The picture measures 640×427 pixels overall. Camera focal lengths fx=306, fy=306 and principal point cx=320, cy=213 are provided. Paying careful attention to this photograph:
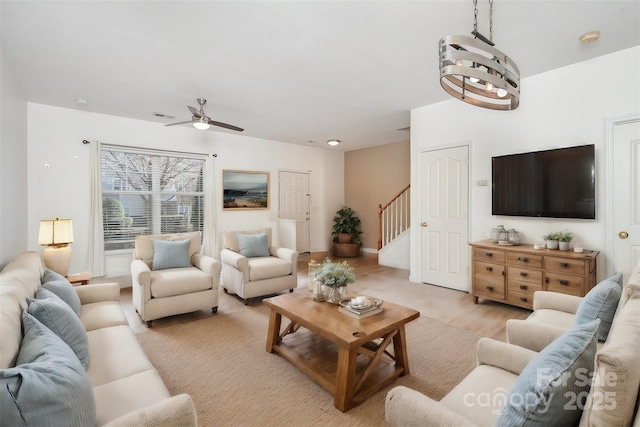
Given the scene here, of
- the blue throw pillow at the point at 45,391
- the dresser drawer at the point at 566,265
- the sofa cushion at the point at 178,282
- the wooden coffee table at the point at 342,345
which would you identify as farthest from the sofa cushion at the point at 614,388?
the sofa cushion at the point at 178,282

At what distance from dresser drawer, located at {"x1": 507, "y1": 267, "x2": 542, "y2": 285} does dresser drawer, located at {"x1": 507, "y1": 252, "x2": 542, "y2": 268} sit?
0.06 m

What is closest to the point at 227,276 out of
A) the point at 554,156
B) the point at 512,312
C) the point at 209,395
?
the point at 209,395

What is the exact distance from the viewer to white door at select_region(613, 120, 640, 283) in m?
2.89

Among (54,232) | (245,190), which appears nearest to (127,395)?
(54,232)

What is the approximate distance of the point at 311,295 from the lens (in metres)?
2.67

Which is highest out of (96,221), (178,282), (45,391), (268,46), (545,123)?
(268,46)

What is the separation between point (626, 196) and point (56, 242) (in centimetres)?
597

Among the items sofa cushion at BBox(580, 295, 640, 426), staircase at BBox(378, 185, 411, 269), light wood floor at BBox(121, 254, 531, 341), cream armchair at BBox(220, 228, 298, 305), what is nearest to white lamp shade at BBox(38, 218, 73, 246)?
light wood floor at BBox(121, 254, 531, 341)

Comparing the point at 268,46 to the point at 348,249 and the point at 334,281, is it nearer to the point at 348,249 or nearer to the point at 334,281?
the point at 334,281

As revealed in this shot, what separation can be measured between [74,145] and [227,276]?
2.89 meters

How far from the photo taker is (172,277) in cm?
330

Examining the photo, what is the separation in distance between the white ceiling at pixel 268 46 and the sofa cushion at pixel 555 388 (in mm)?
2253

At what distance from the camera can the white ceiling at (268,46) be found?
222 centimetres

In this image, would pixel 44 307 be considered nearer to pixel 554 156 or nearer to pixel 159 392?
pixel 159 392
